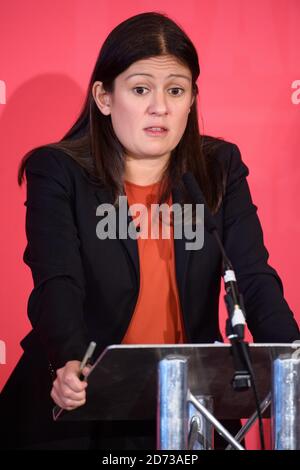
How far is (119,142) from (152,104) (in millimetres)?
185

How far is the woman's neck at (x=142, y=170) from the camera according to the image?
7.04 ft

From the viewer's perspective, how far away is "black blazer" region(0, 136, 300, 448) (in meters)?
1.88

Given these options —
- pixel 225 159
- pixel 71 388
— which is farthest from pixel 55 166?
pixel 71 388

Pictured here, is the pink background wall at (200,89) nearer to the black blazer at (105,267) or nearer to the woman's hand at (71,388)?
the black blazer at (105,267)

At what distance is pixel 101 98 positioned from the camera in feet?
6.97

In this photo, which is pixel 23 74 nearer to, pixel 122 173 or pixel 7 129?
pixel 7 129

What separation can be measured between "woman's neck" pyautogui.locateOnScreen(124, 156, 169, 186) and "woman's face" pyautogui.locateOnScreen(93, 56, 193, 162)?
0.19 ft

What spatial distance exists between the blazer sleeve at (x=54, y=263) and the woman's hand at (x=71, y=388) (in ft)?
0.64

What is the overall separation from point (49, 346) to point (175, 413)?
0.44 metres

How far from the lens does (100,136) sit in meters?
2.13

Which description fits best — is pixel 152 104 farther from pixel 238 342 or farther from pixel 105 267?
A: pixel 238 342

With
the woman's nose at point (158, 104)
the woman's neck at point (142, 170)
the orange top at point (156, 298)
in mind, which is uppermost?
the woman's nose at point (158, 104)

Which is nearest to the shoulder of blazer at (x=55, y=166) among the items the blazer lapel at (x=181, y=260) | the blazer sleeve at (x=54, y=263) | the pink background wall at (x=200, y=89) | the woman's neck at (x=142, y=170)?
the blazer sleeve at (x=54, y=263)

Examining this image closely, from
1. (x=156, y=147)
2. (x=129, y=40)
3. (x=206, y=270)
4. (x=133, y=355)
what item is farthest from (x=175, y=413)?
(x=129, y=40)
